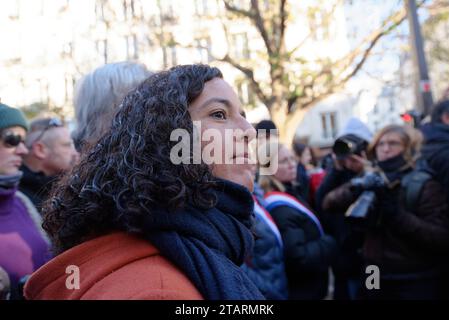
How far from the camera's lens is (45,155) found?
10.2 ft

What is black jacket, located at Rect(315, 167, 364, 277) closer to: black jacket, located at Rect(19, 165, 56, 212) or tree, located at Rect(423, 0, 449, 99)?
tree, located at Rect(423, 0, 449, 99)

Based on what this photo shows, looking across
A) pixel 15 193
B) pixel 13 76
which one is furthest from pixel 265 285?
pixel 13 76

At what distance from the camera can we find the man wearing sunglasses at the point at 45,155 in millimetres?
2906

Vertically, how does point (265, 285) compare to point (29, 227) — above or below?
below

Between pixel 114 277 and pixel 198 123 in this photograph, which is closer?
pixel 114 277

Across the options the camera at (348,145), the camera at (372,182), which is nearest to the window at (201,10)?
the camera at (348,145)

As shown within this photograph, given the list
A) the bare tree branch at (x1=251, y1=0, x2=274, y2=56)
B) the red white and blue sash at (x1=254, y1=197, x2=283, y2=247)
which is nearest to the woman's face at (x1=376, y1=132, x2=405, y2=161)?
the red white and blue sash at (x1=254, y1=197, x2=283, y2=247)

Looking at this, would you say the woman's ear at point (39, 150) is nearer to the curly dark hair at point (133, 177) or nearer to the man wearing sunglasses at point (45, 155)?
the man wearing sunglasses at point (45, 155)

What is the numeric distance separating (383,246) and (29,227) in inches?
92.5

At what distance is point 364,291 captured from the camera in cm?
364

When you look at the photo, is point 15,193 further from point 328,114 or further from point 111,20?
point 328,114

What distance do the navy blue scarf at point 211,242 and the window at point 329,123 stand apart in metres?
30.3

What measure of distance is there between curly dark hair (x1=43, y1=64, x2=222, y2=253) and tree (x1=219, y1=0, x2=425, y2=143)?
7570mm

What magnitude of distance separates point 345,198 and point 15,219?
235 centimetres
